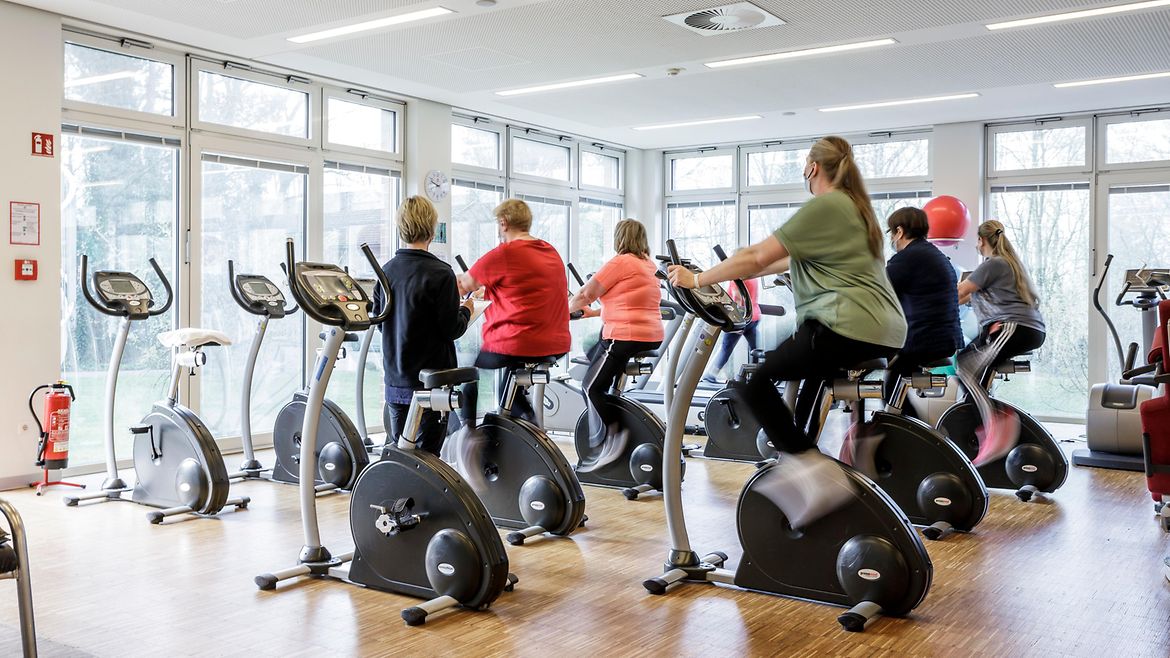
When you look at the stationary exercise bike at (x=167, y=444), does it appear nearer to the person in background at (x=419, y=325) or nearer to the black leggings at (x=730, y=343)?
the person in background at (x=419, y=325)

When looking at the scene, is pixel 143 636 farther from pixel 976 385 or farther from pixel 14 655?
pixel 976 385

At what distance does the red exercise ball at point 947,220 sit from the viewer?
8.62m

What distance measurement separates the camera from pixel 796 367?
336 cm

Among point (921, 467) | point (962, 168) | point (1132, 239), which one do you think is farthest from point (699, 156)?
point (921, 467)

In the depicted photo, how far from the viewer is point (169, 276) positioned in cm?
668

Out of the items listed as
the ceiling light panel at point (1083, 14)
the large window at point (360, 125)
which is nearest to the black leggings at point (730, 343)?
the ceiling light panel at point (1083, 14)

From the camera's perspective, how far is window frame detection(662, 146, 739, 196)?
35.2 ft

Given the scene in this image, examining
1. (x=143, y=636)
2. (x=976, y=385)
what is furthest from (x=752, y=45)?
(x=143, y=636)

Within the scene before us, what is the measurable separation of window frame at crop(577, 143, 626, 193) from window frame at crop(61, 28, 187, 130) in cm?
458

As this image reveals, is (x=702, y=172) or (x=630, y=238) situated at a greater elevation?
(x=702, y=172)

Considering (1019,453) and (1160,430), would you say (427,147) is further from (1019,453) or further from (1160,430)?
(1160,430)

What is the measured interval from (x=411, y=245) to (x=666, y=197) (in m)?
7.46

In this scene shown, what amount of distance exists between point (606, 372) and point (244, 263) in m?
3.08

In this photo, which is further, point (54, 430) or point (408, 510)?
point (54, 430)
